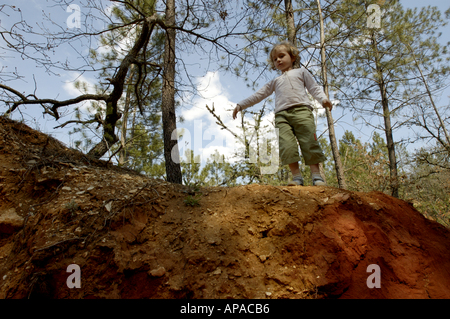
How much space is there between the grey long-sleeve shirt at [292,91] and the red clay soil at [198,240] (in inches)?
43.1

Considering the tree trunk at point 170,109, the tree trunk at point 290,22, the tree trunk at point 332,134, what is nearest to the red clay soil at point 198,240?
the tree trunk at point 170,109

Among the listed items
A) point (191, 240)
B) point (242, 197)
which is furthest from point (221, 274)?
point (242, 197)

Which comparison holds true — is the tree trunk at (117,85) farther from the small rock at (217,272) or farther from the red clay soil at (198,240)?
the small rock at (217,272)

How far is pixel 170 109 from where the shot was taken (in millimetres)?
4004

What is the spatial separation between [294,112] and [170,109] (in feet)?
7.36

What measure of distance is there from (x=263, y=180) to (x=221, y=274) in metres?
3.71

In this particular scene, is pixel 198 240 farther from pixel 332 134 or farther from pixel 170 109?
pixel 332 134

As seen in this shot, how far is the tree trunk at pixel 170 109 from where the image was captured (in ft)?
12.2

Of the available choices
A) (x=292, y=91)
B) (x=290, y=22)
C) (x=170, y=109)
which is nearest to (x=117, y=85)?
(x=170, y=109)

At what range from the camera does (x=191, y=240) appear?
164 cm

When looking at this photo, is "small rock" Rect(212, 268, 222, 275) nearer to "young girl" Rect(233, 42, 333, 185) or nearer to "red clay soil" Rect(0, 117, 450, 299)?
"red clay soil" Rect(0, 117, 450, 299)

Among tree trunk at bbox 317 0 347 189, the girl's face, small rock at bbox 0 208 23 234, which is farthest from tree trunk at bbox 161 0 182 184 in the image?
tree trunk at bbox 317 0 347 189

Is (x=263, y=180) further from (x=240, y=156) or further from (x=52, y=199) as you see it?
(x=52, y=199)

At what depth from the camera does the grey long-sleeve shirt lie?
2674mm
